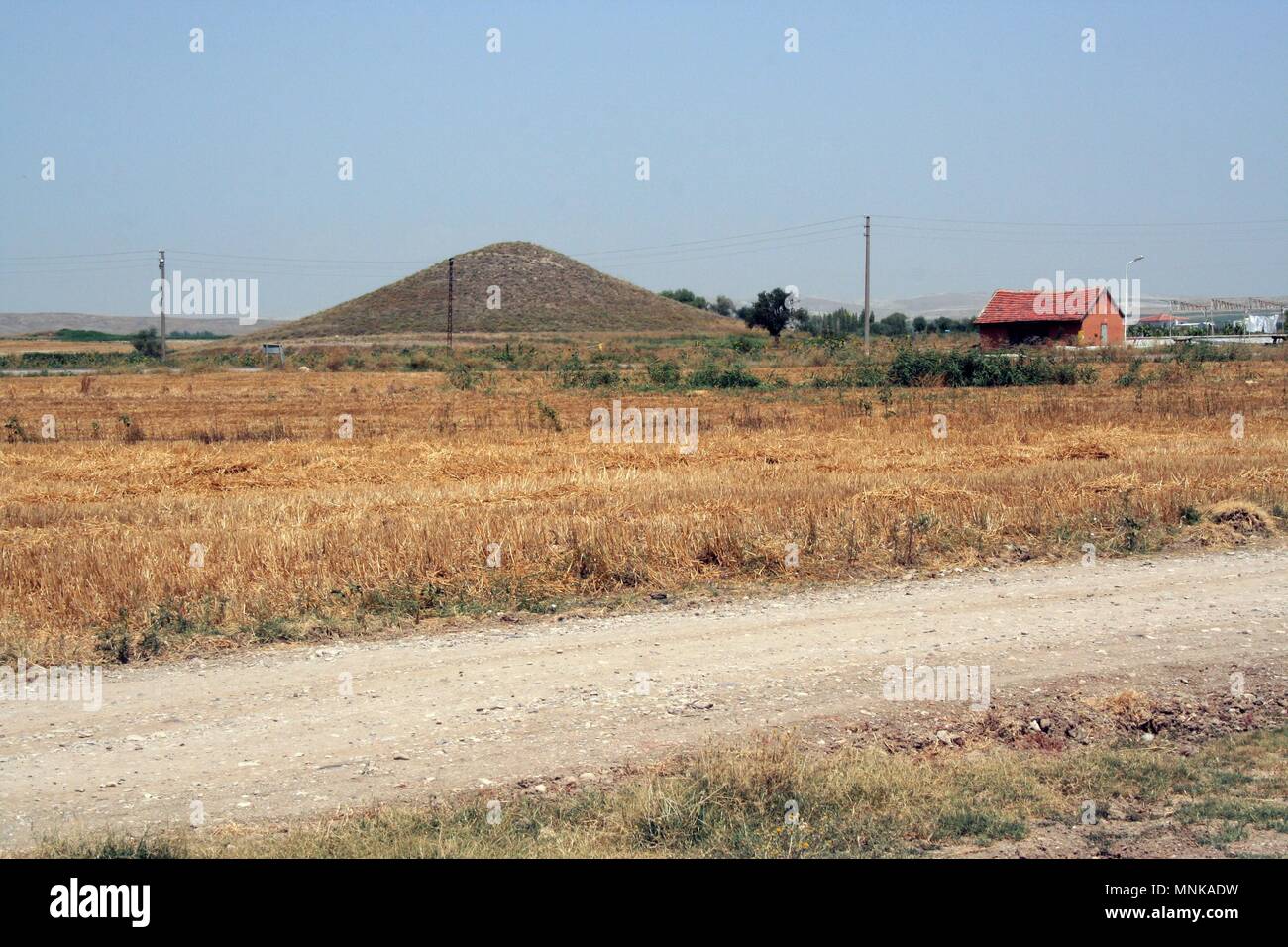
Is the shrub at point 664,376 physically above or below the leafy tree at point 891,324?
below

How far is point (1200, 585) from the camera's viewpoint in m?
11.8

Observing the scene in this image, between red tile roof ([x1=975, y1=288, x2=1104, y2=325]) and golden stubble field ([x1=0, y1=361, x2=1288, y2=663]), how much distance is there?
49503mm

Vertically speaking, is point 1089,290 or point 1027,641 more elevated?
point 1089,290

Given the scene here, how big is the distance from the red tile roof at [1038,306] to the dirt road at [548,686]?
237 ft

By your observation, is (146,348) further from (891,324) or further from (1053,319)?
(891,324)

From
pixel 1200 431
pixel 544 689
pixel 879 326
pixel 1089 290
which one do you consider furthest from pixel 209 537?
pixel 879 326

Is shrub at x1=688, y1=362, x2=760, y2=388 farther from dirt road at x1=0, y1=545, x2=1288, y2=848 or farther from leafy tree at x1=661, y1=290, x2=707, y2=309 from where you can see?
leafy tree at x1=661, y1=290, x2=707, y2=309

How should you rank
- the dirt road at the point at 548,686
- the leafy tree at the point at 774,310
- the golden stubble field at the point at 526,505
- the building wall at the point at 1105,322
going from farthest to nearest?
the leafy tree at the point at 774,310 → the building wall at the point at 1105,322 → the golden stubble field at the point at 526,505 → the dirt road at the point at 548,686

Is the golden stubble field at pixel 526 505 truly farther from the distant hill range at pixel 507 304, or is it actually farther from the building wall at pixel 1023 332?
the distant hill range at pixel 507 304

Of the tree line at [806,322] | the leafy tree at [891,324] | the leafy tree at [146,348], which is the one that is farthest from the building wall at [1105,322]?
the leafy tree at [146,348]

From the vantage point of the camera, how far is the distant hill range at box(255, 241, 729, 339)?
130 meters

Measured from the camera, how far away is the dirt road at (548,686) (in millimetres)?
7039

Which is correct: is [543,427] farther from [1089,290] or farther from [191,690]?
[1089,290]
